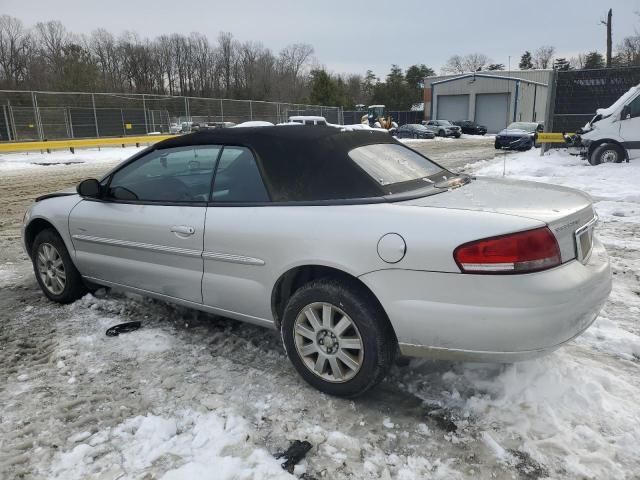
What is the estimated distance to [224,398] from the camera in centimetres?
304

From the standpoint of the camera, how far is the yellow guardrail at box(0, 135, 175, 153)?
21.3 meters

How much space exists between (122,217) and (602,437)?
3436mm

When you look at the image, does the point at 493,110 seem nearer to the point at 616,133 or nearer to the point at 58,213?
the point at 616,133

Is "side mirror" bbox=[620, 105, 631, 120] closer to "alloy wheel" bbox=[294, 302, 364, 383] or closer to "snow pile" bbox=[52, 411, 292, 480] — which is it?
"alloy wheel" bbox=[294, 302, 364, 383]

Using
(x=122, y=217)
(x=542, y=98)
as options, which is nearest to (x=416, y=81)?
(x=542, y=98)

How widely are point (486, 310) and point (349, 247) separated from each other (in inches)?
30.2

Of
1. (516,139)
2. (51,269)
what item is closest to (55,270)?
(51,269)

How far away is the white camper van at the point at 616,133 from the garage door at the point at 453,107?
44522 mm

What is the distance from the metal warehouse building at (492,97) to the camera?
178 feet

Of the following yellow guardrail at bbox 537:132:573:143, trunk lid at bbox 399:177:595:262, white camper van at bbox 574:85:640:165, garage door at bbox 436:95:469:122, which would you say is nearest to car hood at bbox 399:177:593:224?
trunk lid at bbox 399:177:595:262

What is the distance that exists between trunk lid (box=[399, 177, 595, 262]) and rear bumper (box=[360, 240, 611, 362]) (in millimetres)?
185

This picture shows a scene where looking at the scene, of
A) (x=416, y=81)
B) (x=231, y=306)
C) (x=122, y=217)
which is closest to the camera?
(x=231, y=306)

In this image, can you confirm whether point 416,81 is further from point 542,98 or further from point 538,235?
point 538,235

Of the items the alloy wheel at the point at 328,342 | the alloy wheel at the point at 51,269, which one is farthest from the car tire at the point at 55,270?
the alloy wheel at the point at 328,342
